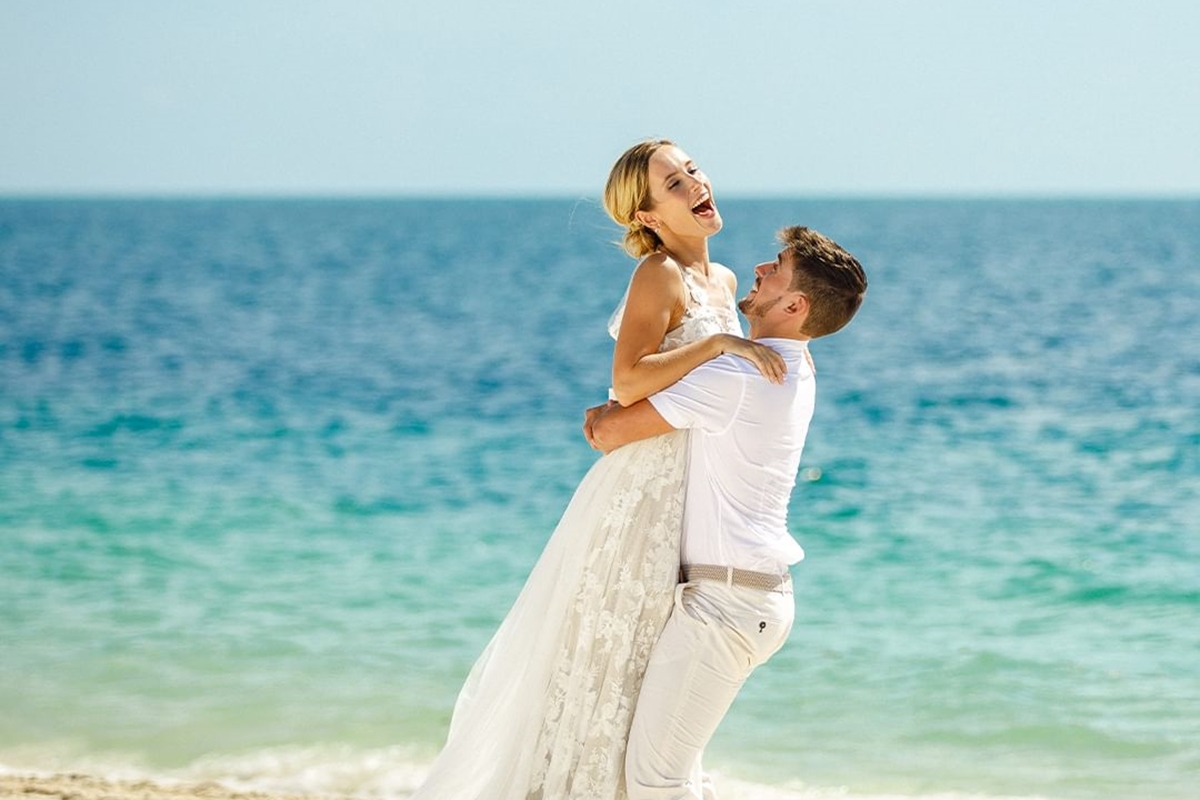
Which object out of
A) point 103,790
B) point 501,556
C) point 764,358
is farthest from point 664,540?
point 501,556

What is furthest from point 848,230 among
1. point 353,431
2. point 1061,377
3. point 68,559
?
point 68,559

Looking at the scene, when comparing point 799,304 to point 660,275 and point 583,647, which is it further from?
point 583,647

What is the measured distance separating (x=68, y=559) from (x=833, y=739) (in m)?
5.67

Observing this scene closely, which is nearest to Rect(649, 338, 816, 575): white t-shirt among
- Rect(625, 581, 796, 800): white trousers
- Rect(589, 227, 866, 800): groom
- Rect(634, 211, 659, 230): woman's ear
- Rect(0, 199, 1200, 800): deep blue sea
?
Rect(589, 227, 866, 800): groom

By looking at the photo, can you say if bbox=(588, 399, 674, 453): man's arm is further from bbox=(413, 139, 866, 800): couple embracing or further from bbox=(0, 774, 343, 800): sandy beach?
bbox=(0, 774, 343, 800): sandy beach

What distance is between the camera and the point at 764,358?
12.5 feet

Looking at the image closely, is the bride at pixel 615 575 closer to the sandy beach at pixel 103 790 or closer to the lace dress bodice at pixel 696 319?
the lace dress bodice at pixel 696 319

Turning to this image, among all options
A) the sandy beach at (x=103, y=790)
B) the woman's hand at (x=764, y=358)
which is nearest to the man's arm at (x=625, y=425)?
the woman's hand at (x=764, y=358)

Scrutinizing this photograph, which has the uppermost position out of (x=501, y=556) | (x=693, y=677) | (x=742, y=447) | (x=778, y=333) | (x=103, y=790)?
(x=501, y=556)

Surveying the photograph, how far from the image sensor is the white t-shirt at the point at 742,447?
12.7ft

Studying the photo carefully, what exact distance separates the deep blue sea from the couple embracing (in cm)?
45

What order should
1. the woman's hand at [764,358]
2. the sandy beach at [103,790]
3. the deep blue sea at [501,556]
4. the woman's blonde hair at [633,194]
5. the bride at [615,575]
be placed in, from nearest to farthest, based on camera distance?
the woman's hand at [764,358], the bride at [615,575], the woman's blonde hair at [633,194], the sandy beach at [103,790], the deep blue sea at [501,556]

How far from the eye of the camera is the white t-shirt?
387 cm

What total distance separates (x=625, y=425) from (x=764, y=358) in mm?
455
